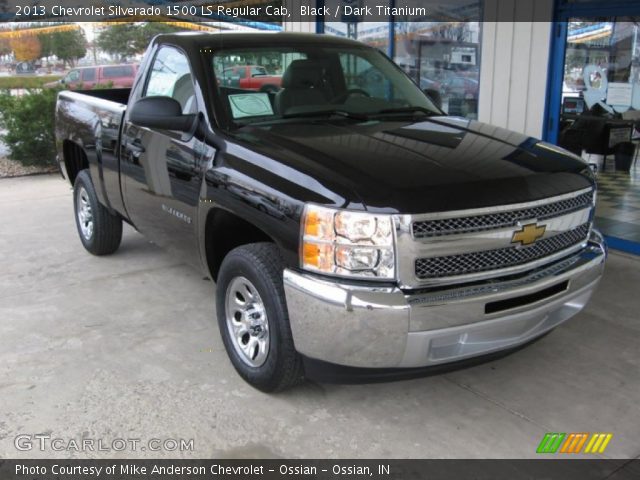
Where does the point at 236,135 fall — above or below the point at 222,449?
above

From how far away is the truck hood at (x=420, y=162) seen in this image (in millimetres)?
2799

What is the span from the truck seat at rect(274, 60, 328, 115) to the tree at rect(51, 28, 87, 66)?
20.9 metres

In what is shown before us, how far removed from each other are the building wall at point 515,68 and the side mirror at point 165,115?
3.85 m

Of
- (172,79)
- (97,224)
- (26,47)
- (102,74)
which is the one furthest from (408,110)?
(26,47)

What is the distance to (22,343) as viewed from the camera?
407 cm

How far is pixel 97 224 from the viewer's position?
5.60m

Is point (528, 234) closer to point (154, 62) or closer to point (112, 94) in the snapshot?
point (154, 62)

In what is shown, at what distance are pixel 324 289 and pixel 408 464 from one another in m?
0.89

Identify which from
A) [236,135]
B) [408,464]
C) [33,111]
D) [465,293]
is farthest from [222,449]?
[33,111]

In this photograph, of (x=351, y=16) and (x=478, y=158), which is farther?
(x=351, y=16)

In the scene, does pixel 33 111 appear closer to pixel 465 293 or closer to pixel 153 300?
pixel 153 300

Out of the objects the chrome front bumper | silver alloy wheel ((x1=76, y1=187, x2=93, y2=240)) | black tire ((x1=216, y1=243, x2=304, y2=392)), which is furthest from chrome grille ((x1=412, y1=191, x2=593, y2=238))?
silver alloy wheel ((x1=76, y1=187, x2=93, y2=240))

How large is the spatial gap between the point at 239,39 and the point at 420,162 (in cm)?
181

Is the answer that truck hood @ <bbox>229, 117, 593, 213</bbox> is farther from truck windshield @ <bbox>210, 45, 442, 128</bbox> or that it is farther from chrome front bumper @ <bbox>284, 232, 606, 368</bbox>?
chrome front bumper @ <bbox>284, 232, 606, 368</bbox>
